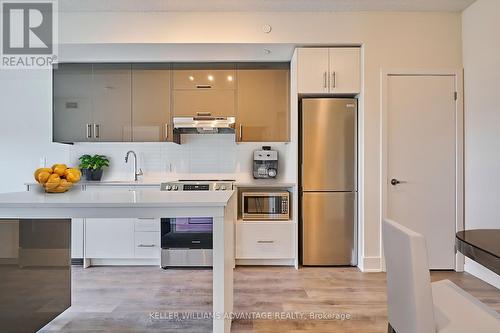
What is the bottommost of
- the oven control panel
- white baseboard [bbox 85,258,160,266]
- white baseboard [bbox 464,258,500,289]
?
white baseboard [bbox 85,258,160,266]

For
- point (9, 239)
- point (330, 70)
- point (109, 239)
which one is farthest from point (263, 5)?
point (109, 239)

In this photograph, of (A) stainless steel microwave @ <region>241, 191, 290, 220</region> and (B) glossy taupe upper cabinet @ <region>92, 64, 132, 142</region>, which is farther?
(B) glossy taupe upper cabinet @ <region>92, 64, 132, 142</region>

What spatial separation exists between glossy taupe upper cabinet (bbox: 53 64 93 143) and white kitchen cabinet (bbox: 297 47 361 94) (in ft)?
8.17

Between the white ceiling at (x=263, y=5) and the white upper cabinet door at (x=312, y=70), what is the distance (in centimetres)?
42

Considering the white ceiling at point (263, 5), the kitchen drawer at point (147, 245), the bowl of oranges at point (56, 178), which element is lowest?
the kitchen drawer at point (147, 245)

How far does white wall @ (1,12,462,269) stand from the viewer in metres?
3.06

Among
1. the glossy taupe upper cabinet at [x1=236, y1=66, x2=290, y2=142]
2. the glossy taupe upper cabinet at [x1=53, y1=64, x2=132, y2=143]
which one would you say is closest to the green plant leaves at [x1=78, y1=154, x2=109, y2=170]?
the glossy taupe upper cabinet at [x1=53, y1=64, x2=132, y2=143]

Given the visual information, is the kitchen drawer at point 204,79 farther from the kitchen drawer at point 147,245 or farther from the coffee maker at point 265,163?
the kitchen drawer at point 147,245

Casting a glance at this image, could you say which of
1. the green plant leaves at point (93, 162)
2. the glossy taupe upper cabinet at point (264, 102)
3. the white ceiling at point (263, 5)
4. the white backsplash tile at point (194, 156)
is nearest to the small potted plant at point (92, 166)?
the green plant leaves at point (93, 162)

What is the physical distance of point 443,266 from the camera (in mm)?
3086

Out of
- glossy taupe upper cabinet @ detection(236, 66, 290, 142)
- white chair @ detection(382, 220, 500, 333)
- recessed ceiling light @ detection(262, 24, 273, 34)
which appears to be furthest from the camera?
glossy taupe upper cabinet @ detection(236, 66, 290, 142)

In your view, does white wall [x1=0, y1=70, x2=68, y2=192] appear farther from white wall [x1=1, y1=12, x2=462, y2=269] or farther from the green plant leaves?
white wall [x1=1, y1=12, x2=462, y2=269]

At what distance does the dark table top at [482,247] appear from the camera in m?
1.16

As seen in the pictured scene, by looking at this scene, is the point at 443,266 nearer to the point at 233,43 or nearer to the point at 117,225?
the point at 233,43
